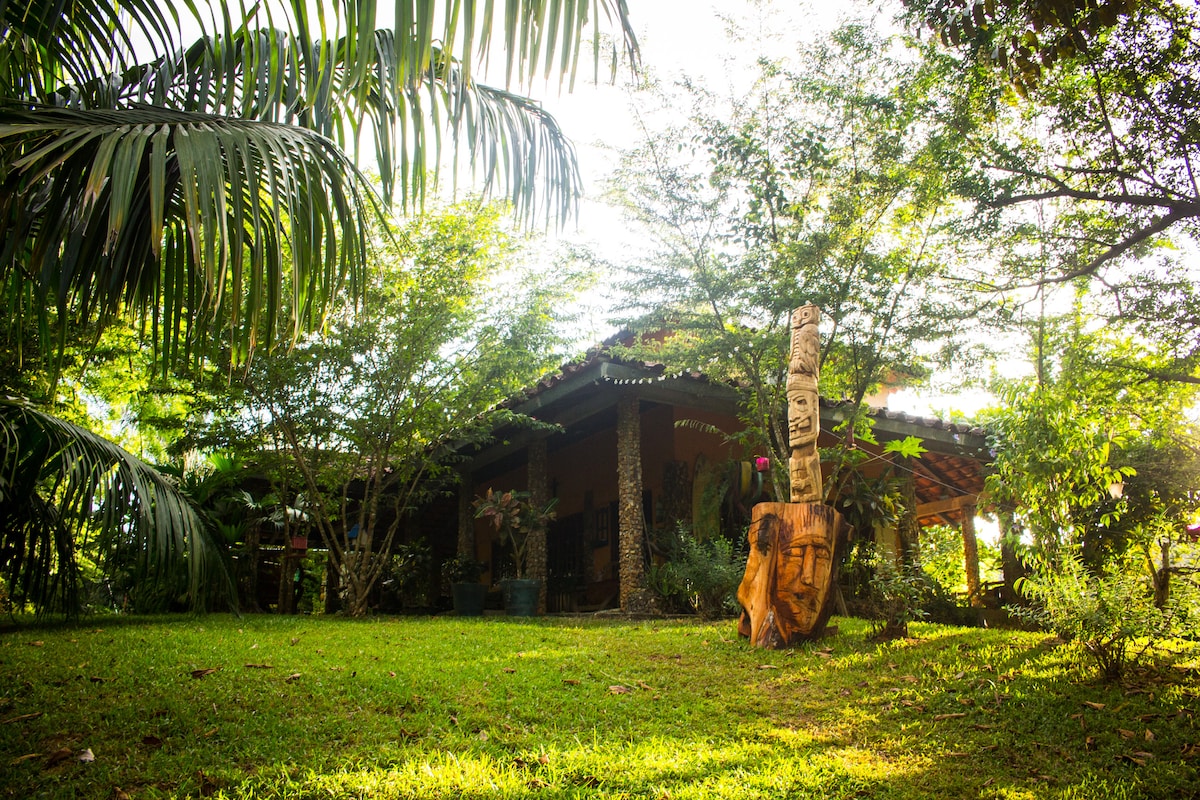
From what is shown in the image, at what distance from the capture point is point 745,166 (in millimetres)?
7652

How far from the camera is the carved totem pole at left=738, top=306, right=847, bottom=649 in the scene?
18.3 feet

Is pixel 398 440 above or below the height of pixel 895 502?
above

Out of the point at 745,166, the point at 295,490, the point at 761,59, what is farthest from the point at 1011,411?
the point at 295,490

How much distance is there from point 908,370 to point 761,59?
10.8ft

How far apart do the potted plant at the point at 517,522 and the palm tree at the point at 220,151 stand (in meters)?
5.65

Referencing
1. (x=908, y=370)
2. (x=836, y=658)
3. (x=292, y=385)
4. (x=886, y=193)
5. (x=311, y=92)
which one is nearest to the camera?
(x=311, y=92)

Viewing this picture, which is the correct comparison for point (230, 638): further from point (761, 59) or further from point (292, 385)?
point (761, 59)

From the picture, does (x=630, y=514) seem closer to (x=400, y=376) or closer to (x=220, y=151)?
(x=400, y=376)

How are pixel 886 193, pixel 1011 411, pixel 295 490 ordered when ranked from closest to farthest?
pixel 1011 411 → pixel 886 193 → pixel 295 490

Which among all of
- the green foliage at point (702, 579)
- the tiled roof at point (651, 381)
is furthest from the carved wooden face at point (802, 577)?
the tiled roof at point (651, 381)

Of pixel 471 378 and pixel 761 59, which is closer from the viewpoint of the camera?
pixel 761 59

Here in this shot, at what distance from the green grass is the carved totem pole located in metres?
0.21

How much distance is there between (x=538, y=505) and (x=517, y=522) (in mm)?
1281

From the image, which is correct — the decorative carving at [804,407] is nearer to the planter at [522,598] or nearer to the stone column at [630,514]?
the stone column at [630,514]
